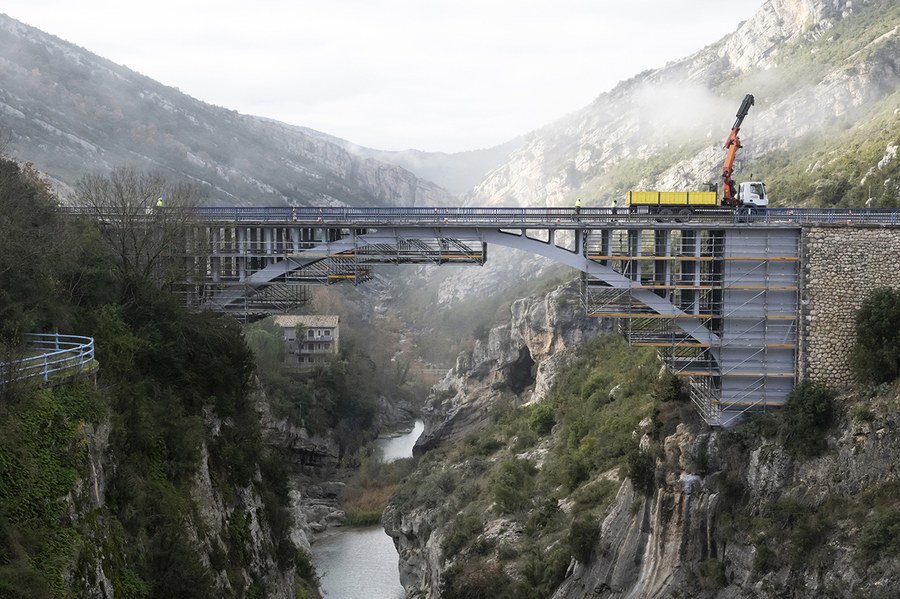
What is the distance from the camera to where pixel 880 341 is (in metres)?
32.4

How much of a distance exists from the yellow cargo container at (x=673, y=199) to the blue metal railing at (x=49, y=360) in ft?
62.9

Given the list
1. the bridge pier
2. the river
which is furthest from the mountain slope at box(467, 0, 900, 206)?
the river

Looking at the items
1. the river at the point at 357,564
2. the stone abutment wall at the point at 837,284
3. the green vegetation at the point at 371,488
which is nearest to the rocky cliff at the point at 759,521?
the stone abutment wall at the point at 837,284

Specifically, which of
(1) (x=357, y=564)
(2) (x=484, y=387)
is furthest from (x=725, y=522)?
(2) (x=484, y=387)

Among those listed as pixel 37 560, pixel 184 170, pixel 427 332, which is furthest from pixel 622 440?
pixel 184 170

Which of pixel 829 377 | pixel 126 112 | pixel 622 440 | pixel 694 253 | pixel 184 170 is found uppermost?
pixel 126 112

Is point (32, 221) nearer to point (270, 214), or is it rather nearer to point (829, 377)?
point (270, 214)

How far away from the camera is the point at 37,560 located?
60.2 ft

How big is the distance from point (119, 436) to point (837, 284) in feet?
75.1

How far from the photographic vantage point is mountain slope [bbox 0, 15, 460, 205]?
391 ft

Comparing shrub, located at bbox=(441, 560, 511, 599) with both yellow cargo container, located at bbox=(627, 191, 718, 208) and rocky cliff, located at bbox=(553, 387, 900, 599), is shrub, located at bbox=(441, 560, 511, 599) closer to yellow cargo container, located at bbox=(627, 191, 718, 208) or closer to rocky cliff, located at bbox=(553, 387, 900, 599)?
rocky cliff, located at bbox=(553, 387, 900, 599)

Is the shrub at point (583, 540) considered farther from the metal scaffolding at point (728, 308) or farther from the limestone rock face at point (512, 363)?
the limestone rock face at point (512, 363)

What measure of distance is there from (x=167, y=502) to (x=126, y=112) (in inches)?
5327

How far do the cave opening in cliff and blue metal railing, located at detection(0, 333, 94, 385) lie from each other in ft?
169
